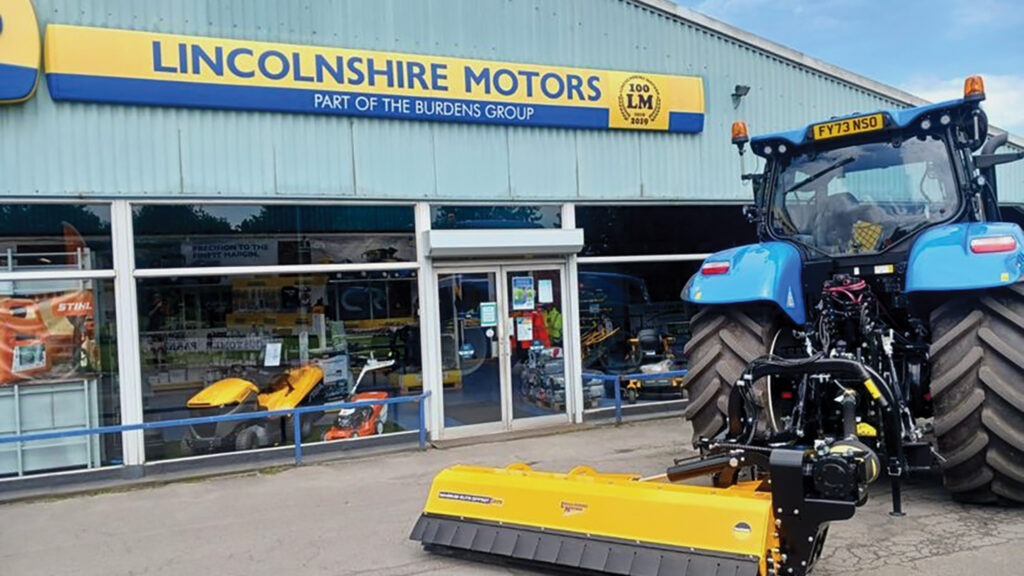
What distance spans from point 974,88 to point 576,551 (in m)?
4.27

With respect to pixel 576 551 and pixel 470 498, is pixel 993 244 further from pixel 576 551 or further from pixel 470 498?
pixel 470 498

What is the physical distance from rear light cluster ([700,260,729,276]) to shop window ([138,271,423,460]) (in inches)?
145

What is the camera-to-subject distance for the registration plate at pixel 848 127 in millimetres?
6008

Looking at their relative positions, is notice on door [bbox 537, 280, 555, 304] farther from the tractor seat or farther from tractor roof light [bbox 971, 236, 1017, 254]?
tractor roof light [bbox 971, 236, 1017, 254]

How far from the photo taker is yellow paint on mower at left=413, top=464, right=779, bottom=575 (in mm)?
3879

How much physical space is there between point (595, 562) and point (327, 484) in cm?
364

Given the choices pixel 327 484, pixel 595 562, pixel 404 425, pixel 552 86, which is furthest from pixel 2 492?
pixel 552 86

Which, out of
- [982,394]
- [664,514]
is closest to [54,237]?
[664,514]

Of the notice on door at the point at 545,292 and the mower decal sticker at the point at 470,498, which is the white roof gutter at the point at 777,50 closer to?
the notice on door at the point at 545,292

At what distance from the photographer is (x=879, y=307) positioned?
6.17m

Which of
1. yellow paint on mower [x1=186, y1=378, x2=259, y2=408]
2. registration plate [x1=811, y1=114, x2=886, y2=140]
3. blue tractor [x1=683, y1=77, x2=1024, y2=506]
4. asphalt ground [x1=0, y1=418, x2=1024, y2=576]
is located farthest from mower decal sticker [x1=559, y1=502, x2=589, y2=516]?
yellow paint on mower [x1=186, y1=378, x2=259, y2=408]

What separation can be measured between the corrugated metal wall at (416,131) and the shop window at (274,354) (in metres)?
1.04

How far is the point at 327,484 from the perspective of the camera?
7.15 meters

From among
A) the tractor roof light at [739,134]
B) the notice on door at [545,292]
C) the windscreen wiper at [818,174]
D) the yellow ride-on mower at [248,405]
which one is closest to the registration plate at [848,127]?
the windscreen wiper at [818,174]
